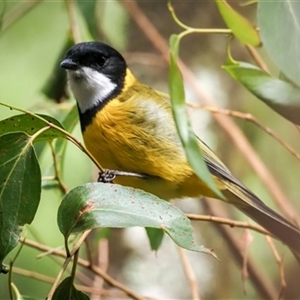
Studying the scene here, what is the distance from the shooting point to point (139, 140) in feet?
4.04

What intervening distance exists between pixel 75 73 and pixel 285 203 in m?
0.59

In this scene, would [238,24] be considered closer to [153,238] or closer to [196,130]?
[153,238]

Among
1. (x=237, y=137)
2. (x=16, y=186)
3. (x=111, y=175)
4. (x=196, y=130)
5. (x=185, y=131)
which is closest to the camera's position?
(x=185, y=131)

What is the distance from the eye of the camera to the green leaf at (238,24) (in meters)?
0.84

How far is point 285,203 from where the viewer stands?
1604mm

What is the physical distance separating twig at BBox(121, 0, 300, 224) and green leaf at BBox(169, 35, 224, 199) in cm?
79

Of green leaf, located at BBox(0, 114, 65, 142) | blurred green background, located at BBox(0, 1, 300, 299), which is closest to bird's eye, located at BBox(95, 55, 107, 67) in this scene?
blurred green background, located at BBox(0, 1, 300, 299)

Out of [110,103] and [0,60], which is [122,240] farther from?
[110,103]

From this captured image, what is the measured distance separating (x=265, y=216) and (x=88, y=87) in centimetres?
41

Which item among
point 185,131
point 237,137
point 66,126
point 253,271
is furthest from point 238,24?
point 253,271

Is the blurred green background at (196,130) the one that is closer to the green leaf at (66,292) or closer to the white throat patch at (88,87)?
the white throat patch at (88,87)

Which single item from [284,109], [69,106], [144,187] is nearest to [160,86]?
[69,106]

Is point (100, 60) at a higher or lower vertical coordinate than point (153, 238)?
higher

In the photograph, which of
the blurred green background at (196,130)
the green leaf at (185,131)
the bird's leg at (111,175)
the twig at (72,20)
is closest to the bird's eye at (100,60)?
the twig at (72,20)
